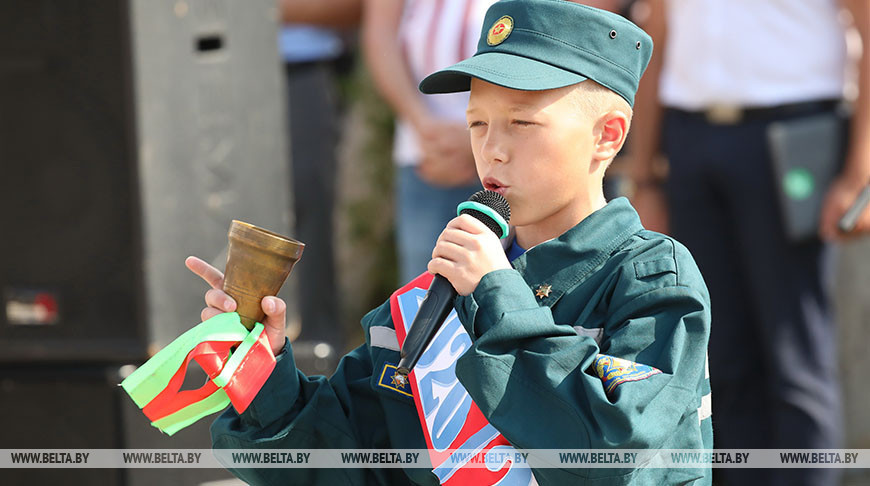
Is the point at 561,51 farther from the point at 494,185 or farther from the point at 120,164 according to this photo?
the point at 120,164

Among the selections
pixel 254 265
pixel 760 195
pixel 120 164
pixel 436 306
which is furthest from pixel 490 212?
pixel 760 195

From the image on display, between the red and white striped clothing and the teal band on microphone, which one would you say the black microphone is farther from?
the red and white striped clothing

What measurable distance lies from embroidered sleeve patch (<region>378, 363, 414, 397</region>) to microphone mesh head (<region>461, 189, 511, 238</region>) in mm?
321

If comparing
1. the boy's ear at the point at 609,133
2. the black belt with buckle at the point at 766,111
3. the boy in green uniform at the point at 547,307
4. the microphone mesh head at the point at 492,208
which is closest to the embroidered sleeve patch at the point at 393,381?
the boy in green uniform at the point at 547,307

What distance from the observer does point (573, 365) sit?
153 cm

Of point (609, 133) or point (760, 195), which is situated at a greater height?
point (609, 133)

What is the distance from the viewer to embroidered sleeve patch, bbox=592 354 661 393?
1516 mm

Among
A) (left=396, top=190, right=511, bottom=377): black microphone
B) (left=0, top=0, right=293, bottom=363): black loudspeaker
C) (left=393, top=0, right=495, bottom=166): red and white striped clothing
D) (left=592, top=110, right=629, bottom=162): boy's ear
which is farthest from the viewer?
(left=393, top=0, right=495, bottom=166): red and white striped clothing

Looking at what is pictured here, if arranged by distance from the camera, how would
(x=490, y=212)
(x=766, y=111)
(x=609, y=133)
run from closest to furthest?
(x=490, y=212) → (x=609, y=133) → (x=766, y=111)

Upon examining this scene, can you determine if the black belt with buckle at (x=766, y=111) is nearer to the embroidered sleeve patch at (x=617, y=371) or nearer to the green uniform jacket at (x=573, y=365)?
the green uniform jacket at (x=573, y=365)

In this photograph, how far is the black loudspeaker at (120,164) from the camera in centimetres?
306

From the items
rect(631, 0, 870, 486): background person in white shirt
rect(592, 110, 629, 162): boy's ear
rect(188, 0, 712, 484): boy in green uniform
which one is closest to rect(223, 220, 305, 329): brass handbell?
rect(188, 0, 712, 484): boy in green uniform

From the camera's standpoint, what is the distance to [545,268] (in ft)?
5.67

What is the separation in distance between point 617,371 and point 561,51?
48 cm
